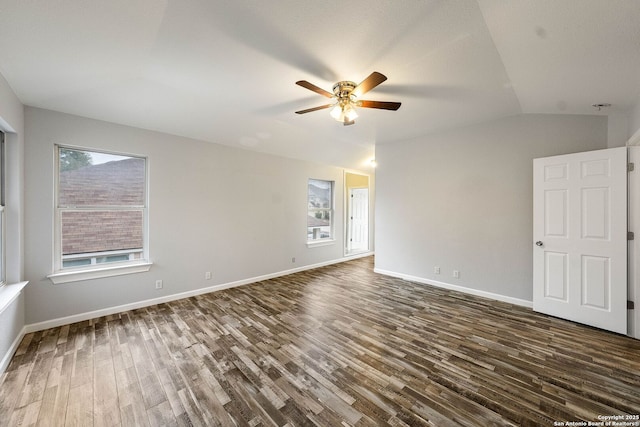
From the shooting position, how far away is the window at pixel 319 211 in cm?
594

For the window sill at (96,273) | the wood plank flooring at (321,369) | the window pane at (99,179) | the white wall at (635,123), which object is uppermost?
the white wall at (635,123)

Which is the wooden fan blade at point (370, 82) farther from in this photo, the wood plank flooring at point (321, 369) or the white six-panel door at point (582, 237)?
the white six-panel door at point (582, 237)

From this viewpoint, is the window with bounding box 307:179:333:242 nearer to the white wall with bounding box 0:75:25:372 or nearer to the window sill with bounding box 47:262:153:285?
the window sill with bounding box 47:262:153:285

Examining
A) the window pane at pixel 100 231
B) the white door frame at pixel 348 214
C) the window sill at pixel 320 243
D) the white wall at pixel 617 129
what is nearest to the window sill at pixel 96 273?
the window pane at pixel 100 231

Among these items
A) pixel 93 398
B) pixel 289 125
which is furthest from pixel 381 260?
pixel 93 398

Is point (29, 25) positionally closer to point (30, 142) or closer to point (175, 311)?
point (30, 142)

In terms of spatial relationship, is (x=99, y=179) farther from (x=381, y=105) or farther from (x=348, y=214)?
(x=348, y=214)

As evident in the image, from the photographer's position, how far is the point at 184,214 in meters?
3.84

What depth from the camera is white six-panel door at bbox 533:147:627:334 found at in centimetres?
273

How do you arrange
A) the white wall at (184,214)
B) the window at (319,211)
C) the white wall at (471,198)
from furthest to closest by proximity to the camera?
the window at (319,211) < the white wall at (471,198) < the white wall at (184,214)

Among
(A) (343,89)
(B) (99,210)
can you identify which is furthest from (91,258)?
(A) (343,89)

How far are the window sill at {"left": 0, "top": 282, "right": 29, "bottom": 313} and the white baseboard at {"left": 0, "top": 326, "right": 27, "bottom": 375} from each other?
46 centimetres

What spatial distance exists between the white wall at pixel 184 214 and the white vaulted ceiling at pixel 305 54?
0.34 m

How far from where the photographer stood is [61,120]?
2.90 metres
